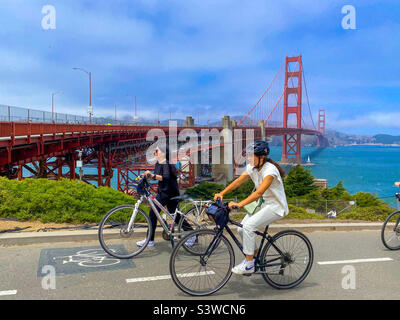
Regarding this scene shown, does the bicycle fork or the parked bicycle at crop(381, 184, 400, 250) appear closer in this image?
the bicycle fork

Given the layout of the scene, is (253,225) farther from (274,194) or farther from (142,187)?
(142,187)

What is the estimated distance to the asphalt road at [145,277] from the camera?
4.12m

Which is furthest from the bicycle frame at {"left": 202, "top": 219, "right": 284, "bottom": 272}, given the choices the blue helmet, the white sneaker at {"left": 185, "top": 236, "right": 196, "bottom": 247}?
the blue helmet

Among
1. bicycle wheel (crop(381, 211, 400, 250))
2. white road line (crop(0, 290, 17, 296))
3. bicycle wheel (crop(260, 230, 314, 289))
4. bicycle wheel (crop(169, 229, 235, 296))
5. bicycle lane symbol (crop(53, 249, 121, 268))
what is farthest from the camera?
bicycle wheel (crop(381, 211, 400, 250))

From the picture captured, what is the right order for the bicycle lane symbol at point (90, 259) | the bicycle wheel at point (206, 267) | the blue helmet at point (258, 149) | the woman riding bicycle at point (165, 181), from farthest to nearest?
the woman riding bicycle at point (165, 181), the bicycle lane symbol at point (90, 259), the blue helmet at point (258, 149), the bicycle wheel at point (206, 267)

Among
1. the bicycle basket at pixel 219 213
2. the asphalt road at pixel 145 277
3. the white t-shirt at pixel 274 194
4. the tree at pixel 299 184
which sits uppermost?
the white t-shirt at pixel 274 194

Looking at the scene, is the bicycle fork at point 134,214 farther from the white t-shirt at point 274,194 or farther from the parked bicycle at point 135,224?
the white t-shirt at point 274,194

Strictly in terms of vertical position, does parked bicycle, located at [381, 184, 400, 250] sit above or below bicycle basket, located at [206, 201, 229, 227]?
below

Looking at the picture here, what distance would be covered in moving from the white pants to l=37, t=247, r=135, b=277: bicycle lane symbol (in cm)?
165

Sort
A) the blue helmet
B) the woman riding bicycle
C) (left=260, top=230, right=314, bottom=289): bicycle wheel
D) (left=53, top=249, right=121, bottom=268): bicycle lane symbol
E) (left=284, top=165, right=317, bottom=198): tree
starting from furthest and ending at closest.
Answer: (left=284, top=165, right=317, bottom=198): tree
the woman riding bicycle
(left=53, top=249, right=121, bottom=268): bicycle lane symbol
(left=260, top=230, right=314, bottom=289): bicycle wheel
the blue helmet

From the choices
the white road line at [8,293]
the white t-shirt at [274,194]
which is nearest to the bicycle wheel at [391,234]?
the white t-shirt at [274,194]

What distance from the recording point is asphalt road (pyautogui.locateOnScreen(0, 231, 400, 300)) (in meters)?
4.12

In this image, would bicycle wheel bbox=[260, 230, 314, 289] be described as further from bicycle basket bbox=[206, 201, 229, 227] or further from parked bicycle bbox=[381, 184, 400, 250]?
parked bicycle bbox=[381, 184, 400, 250]

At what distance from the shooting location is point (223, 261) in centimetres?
421
